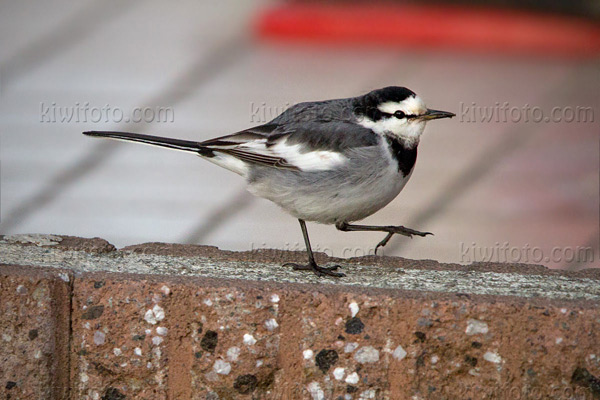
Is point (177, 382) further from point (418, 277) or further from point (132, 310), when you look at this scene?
point (418, 277)

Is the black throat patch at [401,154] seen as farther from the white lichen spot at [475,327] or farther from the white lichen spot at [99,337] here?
the white lichen spot at [99,337]

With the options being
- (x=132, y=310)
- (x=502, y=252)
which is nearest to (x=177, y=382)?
(x=132, y=310)

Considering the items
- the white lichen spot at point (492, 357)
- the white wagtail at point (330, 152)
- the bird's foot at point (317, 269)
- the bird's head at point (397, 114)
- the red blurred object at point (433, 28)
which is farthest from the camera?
the red blurred object at point (433, 28)

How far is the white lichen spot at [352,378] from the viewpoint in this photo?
2170mm

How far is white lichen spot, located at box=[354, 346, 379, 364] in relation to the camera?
7.11ft

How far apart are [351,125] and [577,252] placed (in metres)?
2.83

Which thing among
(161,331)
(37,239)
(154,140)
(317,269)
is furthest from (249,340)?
(154,140)

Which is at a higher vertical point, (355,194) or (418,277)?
(355,194)

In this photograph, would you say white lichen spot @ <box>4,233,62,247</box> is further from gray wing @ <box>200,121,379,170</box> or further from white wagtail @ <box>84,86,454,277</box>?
gray wing @ <box>200,121,379,170</box>

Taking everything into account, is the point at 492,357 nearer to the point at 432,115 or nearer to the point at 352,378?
the point at 352,378

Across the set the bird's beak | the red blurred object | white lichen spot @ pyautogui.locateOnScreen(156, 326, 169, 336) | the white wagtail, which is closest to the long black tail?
the white wagtail

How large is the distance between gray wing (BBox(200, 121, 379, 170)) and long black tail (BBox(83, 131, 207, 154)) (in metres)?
0.03

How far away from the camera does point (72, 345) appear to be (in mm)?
2248

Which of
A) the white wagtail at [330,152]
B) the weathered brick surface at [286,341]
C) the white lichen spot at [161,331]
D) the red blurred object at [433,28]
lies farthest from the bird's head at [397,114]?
the red blurred object at [433,28]
